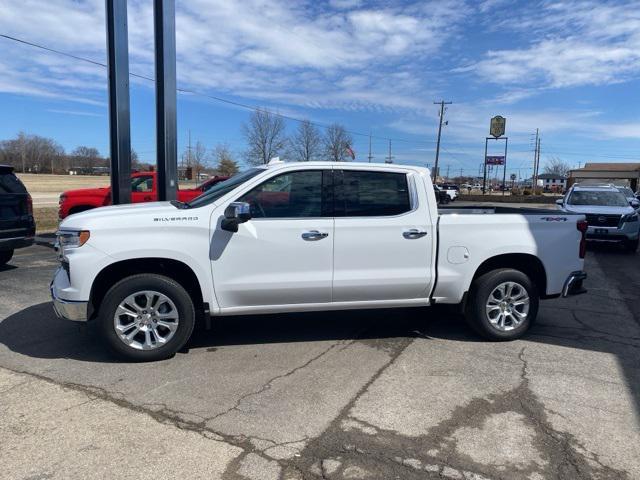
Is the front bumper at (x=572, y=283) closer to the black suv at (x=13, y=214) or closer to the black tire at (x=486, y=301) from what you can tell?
the black tire at (x=486, y=301)

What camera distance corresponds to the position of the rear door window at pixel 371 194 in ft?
16.7

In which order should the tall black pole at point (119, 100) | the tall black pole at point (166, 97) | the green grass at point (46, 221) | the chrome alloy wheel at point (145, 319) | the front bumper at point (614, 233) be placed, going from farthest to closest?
the green grass at point (46, 221), the front bumper at point (614, 233), the tall black pole at point (166, 97), the tall black pole at point (119, 100), the chrome alloy wheel at point (145, 319)

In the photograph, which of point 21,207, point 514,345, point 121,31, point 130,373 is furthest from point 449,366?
point 121,31

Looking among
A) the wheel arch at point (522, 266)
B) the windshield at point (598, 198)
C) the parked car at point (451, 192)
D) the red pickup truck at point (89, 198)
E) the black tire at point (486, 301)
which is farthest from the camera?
the parked car at point (451, 192)

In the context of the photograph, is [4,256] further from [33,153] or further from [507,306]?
[33,153]

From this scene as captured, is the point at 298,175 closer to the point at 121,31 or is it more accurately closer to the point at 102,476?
the point at 102,476

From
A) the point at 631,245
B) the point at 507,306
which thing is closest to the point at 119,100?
the point at 507,306

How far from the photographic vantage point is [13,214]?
8.46 meters

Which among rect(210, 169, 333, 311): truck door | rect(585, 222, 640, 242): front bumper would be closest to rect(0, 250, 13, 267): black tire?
rect(210, 169, 333, 311): truck door

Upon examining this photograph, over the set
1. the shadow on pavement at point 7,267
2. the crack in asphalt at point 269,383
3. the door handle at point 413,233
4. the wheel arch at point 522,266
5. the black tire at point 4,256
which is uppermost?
the door handle at point 413,233

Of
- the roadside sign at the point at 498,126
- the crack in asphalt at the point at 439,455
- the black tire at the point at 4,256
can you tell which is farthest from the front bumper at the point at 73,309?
the roadside sign at the point at 498,126

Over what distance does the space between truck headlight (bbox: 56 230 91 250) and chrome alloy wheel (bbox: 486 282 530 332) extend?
154 inches

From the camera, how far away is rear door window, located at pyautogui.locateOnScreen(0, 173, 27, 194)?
8.37 m

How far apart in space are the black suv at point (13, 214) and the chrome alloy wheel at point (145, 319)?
16.1 ft
